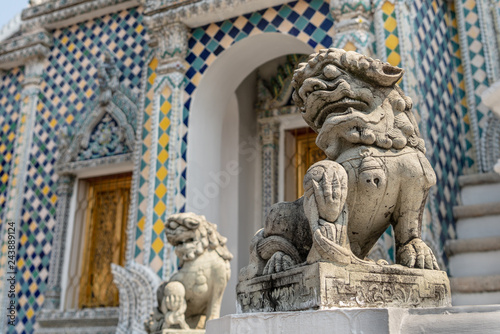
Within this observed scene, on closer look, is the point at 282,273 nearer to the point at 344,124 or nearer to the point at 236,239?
the point at 344,124

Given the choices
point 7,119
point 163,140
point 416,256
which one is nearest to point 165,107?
point 163,140

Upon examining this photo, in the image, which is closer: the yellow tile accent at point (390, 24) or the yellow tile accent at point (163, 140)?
the yellow tile accent at point (390, 24)

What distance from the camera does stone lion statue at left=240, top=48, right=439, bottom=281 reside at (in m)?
2.10

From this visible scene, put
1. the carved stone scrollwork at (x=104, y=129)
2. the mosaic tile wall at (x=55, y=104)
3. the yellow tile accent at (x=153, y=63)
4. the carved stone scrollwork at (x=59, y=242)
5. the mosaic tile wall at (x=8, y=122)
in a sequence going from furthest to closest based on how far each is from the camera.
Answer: the mosaic tile wall at (x=8, y=122) → the mosaic tile wall at (x=55, y=104) → the carved stone scrollwork at (x=104, y=129) → the carved stone scrollwork at (x=59, y=242) → the yellow tile accent at (x=153, y=63)

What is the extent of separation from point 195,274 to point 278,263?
1.65 m

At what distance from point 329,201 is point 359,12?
3.39 m

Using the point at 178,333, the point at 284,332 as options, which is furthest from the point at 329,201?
the point at 178,333

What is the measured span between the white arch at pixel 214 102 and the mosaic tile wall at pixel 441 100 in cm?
116

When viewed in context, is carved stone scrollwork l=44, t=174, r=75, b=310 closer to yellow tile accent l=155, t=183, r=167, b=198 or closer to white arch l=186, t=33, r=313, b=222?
yellow tile accent l=155, t=183, r=167, b=198

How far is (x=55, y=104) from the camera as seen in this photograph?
7.66 metres

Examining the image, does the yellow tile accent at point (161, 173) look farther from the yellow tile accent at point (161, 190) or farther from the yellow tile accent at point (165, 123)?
the yellow tile accent at point (165, 123)

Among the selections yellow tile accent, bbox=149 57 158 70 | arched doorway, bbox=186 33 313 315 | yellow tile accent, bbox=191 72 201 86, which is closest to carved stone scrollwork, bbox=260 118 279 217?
arched doorway, bbox=186 33 313 315

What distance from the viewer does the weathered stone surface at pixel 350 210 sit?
197 centimetres

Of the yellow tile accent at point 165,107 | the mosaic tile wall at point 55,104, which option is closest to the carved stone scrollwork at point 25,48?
the mosaic tile wall at point 55,104
